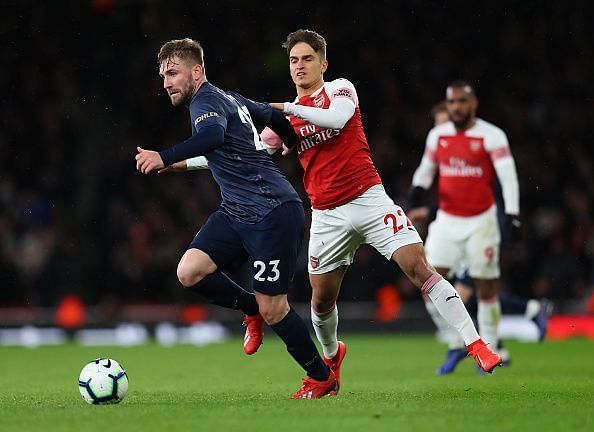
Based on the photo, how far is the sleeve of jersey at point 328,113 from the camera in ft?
23.0

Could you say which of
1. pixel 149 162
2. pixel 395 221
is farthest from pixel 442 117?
pixel 149 162

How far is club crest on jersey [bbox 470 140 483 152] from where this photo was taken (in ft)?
33.1

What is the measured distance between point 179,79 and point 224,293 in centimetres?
136

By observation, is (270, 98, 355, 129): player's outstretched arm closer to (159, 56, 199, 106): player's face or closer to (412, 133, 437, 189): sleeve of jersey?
(159, 56, 199, 106): player's face

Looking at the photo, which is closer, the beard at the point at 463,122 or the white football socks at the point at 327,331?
the white football socks at the point at 327,331

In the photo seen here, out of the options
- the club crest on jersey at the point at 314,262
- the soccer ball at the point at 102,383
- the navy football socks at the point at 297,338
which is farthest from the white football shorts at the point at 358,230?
the soccer ball at the point at 102,383

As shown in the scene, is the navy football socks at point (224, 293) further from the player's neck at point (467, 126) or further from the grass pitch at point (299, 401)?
the player's neck at point (467, 126)

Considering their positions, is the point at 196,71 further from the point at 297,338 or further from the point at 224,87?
the point at 224,87

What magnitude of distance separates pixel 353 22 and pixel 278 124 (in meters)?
13.9

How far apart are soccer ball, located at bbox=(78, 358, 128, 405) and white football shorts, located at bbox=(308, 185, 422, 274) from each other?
159 centimetres

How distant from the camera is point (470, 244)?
10.1m

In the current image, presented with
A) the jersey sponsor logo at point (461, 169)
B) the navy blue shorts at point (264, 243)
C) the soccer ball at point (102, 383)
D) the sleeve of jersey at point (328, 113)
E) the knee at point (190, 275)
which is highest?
the sleeve of jersey at point (328, 113)

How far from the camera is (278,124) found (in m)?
7.17

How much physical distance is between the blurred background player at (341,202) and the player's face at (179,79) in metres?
0.59
